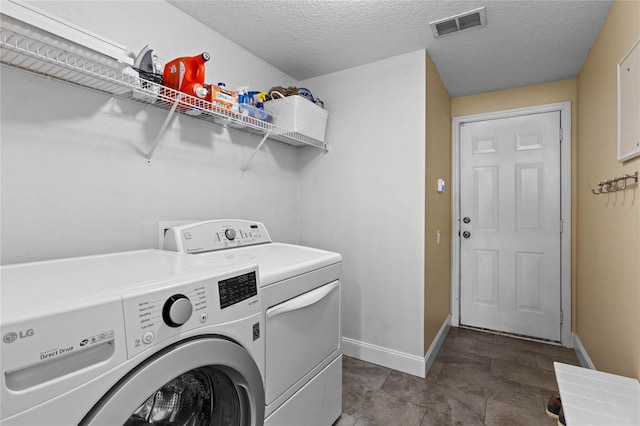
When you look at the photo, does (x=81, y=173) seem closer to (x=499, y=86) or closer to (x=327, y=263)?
(x=327, y=263)

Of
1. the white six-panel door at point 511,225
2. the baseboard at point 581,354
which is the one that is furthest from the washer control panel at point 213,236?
the baseboard at point 581,354

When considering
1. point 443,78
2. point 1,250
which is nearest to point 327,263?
point 1,250

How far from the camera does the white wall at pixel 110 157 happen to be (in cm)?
120

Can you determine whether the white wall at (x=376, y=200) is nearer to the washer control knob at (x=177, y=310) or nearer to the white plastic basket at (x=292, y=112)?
the white plastic basket at (x=292, y=112)

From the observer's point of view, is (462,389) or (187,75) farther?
(462,389)

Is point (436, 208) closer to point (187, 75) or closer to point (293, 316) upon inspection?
point (293, 316)

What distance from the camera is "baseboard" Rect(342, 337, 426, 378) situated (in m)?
2.23

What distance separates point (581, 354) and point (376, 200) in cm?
191

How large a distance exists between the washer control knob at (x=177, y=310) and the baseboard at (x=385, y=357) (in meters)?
1.89

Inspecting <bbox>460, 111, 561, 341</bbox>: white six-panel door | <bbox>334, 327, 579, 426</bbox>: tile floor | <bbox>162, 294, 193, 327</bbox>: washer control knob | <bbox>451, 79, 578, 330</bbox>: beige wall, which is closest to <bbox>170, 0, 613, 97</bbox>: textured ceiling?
<bbox>451, 79, 578, 330</bbox>: beige wall

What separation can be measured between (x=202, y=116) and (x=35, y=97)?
28.4 inches

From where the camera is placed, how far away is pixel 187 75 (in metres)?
1.53

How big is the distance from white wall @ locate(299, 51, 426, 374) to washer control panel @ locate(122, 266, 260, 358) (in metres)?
1.49

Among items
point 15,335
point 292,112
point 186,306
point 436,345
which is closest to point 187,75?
point 292,112
